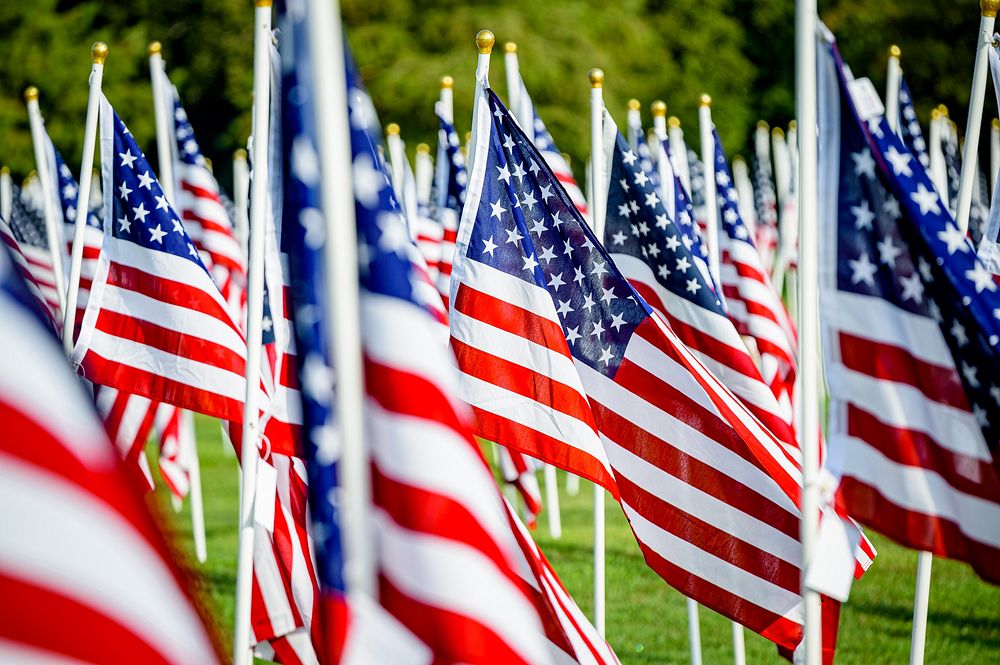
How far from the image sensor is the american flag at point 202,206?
808 cm

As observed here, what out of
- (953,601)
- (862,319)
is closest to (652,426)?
(862,319)

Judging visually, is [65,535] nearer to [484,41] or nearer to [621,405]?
[621,405]

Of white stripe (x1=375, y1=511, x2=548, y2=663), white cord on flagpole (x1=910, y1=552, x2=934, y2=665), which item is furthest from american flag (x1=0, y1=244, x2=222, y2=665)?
white cord on flagpole (x1=910, y1=552, x2=934, y2=665)

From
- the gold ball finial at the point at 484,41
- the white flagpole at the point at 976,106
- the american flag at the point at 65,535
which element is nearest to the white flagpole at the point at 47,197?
the gold ball finial at the point at 484,41

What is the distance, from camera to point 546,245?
5445 millimetres

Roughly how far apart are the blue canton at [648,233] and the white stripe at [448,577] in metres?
2.90

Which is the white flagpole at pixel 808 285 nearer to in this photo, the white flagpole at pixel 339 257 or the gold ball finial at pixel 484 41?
the white flagpole at pixel 339 257

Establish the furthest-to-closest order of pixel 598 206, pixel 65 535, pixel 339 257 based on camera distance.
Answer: pixel 598 206
pixel 339 257
pixel 65 535

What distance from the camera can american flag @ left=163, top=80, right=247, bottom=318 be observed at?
26.5ft

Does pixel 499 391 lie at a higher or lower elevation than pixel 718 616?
higher

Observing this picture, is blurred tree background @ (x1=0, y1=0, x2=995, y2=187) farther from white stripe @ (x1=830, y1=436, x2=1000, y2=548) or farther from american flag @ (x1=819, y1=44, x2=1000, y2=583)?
white stripe @ (x1=830, y1=436, x2=1000, y2=548)

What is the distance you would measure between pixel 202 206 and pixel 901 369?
5.62 m

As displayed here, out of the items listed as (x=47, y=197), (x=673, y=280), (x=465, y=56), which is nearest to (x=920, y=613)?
(x=673, y=280)

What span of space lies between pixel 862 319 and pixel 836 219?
32 centimetres
